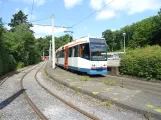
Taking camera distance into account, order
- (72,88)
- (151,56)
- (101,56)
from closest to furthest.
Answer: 1. (72,88)
2. (151,56)
3. (101,56)

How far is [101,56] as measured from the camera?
1823cm

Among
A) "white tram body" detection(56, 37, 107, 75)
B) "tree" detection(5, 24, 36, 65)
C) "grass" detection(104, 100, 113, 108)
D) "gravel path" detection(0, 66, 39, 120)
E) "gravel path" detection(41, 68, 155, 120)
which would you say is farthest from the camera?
"tree" detection(5, 24, 36, 65)

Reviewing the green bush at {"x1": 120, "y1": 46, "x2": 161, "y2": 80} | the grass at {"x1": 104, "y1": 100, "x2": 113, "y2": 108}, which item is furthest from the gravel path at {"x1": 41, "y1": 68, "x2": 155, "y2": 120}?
the green bush at {"x1": 120, "y1": 46, "x2": 161, "y2": 80}

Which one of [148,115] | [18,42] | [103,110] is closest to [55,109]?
[103,110]

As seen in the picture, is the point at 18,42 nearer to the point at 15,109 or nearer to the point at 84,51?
the point at 84,51

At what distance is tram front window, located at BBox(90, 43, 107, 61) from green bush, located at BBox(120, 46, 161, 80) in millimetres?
2082

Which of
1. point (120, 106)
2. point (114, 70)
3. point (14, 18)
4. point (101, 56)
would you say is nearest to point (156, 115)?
point (120, 106)

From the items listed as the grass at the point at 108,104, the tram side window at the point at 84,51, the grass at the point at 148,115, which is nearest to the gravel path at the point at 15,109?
the grass at the point at 108,104

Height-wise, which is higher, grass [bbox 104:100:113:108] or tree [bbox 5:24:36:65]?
tree [bbox 5:24:36:65]

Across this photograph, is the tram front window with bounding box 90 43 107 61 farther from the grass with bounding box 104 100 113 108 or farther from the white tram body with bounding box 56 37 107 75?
the grass with bounding box 104 100 113 108

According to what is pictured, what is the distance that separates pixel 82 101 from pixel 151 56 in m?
8.09

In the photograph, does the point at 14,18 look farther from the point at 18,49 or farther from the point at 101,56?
the point at 101,56

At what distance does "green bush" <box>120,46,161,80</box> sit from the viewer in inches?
608

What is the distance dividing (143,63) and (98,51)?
360 cm
